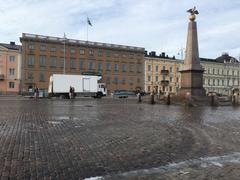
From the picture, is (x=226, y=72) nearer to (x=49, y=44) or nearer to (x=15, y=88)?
(x=49, y=44)

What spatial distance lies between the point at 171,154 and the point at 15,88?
66.9 meters

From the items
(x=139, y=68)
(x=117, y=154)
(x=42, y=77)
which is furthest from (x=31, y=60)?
(x=117, y=154)

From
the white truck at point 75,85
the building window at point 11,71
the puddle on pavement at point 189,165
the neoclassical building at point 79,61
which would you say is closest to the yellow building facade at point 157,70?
the neoclassical building at point 79,61

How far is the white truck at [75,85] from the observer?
137ft

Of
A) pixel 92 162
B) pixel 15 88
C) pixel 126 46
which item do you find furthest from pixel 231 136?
pixel 126 46

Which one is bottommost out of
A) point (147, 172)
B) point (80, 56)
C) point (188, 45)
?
point (147, 172)

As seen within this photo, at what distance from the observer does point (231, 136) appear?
7.65 m

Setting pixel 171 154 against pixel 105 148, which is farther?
pixel 105 148

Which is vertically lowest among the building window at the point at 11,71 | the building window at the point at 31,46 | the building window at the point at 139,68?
the building window at the point at 11,71

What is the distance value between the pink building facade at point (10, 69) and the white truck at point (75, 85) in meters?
27.3

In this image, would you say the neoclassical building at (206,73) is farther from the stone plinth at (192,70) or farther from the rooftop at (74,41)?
the stone plinth at (192,70)

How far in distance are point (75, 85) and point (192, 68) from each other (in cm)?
2342

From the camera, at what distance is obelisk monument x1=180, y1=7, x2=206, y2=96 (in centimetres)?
2362

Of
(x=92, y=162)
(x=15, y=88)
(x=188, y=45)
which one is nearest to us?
(x=92, y=162)
